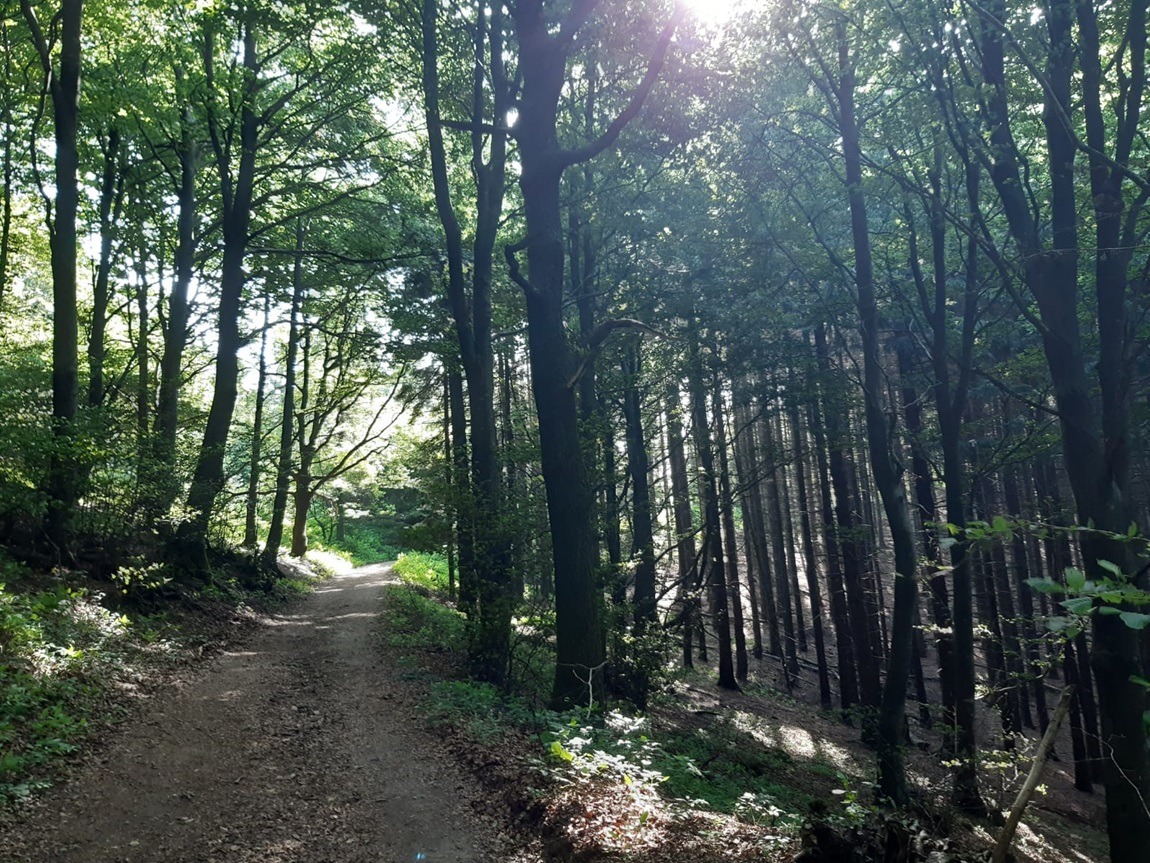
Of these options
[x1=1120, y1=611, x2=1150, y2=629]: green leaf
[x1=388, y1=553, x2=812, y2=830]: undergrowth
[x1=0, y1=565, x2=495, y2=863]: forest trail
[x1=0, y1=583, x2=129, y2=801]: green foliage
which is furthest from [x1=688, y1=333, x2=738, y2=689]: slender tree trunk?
[x1=1120, y1=611, x2=1150, y2=629]: green leaf

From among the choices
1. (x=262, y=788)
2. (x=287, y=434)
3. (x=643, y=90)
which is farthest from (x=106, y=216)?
(x=262, y=788)

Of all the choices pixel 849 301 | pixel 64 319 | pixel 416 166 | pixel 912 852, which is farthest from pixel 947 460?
pixel 64 319

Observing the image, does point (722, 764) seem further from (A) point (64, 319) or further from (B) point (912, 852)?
(A) point (64, 319)

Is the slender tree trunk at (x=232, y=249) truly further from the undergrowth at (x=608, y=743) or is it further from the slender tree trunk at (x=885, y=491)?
the slender tree trunk at (x=885, y=491)

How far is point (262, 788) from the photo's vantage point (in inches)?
244

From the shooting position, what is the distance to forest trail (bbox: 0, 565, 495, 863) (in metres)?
5.11

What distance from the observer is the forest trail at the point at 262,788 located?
5113 millimetres

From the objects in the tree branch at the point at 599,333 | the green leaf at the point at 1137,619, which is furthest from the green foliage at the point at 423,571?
the green leaf at the point at 1137,619

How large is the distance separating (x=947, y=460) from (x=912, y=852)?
885 centimetres

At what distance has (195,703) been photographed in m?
8.29

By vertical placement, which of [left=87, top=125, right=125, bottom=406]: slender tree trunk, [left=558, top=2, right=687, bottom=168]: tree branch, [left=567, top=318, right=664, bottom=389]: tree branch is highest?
[left=87, top=125, right=125, bottom=406]: slender tree trunk

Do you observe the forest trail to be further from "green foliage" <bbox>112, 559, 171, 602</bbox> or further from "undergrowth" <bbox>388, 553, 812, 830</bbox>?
"green foliage" <bbox>112, 559, 171, 602</bbox>

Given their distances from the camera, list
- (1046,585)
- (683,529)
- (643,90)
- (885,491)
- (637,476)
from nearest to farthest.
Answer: (1046,585), (643,90), (885,491), (637,476), (683,529)

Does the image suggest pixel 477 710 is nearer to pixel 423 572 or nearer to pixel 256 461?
pixel 256 461
